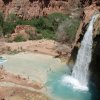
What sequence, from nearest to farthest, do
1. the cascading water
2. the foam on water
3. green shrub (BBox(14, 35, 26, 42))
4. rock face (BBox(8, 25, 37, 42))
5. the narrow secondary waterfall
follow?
1. the foam on water
2. the cascading water
3. the narrow secondary waterfall
4. green shrub (BBox(14, 35, 26, 42))
5. rock face (BBox(8, 25, 37, 42))

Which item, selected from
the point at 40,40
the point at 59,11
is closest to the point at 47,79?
the point at 40,40

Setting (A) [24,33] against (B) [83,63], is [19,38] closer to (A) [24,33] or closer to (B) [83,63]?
(A) [24,33]

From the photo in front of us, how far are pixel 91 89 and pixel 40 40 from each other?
16.0m

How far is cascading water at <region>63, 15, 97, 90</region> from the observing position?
88.0 ft

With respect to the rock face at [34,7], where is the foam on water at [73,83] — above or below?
below

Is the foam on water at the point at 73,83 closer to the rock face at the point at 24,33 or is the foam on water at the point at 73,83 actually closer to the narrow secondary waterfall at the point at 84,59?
the narrow secondary waterfall at the point at 84,59

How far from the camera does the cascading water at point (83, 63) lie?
26.8 metres

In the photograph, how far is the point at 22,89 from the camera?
24375 mm

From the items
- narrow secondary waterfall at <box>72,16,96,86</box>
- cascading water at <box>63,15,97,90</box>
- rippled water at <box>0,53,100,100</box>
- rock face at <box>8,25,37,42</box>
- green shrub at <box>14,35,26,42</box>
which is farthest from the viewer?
rock face at <box>8,25,37,42</box>

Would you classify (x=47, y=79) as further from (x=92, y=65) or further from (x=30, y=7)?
(x=30, y=7)

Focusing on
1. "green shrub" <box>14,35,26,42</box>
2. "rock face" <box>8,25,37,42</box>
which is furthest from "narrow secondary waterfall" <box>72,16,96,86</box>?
"rock face" <box>8,25,37,42</box>

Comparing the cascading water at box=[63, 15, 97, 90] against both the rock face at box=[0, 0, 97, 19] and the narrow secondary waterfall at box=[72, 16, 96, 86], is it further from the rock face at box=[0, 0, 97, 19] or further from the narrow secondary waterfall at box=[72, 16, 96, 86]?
the rock face at box=[0, 0, 97, 19]

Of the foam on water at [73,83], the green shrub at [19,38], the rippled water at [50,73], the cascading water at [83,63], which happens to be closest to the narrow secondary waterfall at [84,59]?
the cascading water at [83,63]

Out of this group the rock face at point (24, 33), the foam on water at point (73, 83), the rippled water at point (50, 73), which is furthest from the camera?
the rock face at point (24, 33)
